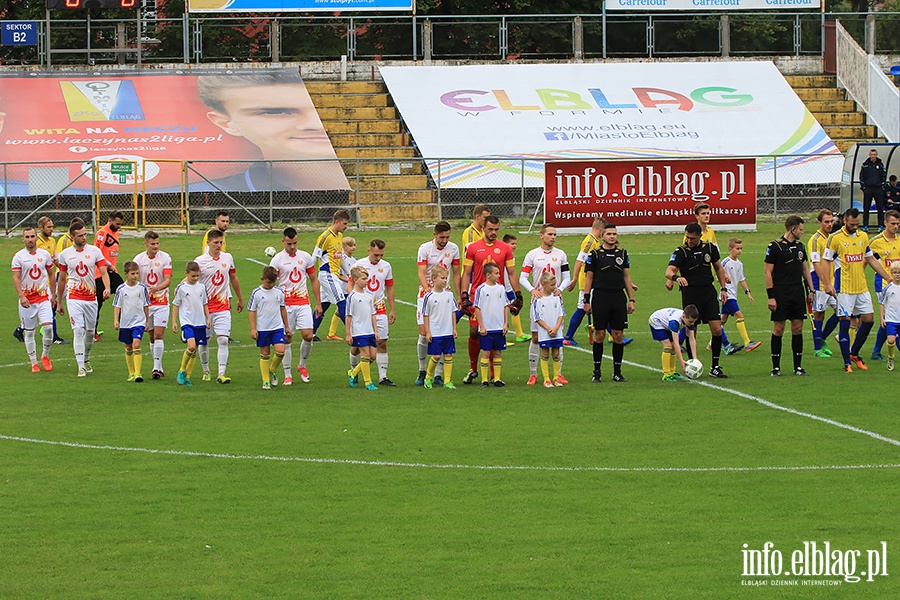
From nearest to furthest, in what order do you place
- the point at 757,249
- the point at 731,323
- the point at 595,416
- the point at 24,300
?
the point at 595,416, the point at 24,300, the point at 731,323, the point at 757,249

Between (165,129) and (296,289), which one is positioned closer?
(296,289)

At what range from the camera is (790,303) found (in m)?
18.3

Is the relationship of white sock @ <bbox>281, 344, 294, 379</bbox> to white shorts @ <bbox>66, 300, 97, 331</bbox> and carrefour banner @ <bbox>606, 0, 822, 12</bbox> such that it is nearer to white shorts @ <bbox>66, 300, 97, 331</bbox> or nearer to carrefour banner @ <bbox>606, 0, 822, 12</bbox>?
white shorts @ <bbox>66, 300, 97, 331</bbox>

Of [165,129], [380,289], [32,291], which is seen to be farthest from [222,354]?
[165,129]

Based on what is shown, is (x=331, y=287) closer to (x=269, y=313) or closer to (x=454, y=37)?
(x=269, y=313)

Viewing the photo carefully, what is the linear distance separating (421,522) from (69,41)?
43429 mm

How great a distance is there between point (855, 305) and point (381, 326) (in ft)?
22.8

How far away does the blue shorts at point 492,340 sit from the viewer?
17656 millimetres

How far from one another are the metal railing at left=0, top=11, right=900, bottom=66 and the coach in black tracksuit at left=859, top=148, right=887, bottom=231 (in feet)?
50.9

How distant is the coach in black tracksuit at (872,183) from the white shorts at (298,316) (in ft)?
74.3

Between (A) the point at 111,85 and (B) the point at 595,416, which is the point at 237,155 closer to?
(A) the point at 111,85

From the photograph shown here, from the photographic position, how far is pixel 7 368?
19969mm

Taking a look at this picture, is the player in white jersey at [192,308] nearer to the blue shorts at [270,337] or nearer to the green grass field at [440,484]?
the green grass field at [440,484]

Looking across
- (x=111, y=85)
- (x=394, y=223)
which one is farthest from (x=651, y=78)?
(x=111, y=85)
